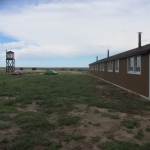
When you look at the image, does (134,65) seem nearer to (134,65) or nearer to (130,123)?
(134,65)

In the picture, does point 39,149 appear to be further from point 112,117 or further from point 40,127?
point 112,117

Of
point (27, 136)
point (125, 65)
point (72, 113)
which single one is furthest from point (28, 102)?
point (125, 65)

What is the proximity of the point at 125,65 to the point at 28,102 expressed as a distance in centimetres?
840

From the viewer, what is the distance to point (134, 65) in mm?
12141

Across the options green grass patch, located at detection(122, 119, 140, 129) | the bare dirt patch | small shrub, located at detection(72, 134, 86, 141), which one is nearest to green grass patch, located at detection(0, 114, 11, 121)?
the bare dirt patch

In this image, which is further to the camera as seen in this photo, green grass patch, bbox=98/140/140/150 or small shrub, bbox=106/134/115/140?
small shrub, bbox=106/134/115/140

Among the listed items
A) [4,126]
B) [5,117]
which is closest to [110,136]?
[4,126]

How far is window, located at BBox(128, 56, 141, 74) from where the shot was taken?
11.4 meters

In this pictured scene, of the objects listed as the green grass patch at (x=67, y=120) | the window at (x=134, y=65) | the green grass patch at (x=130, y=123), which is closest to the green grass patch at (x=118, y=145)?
the green grass patch at (x=130, y=123)

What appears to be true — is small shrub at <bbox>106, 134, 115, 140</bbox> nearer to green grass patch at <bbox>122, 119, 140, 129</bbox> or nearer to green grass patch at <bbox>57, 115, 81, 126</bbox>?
green grass patch at <bbox>122, 119, 140, 129</bbox>

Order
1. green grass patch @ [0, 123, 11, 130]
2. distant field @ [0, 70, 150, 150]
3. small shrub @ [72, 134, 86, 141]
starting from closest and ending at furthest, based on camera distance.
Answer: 1. distant field @ [0, 70, 150, 150]
2. small shrub @ [72, 134, 86, 141]
3. green grass patch @ [0, 123, 11, 130]

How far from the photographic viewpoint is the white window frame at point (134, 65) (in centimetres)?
1135

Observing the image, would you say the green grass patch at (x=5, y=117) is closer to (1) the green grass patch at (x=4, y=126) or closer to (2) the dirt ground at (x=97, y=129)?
(1) the green grass patch at (x=4, y=126)

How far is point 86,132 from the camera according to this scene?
15.3 feet
